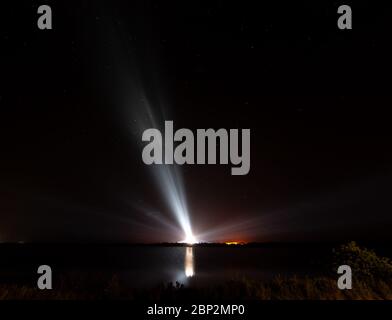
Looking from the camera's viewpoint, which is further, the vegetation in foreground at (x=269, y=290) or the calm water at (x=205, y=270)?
the calm water at (x=205, y=270)

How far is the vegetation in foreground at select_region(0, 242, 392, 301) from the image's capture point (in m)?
13.2

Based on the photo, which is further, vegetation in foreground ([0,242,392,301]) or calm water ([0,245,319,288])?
calm water ([0,245,319,288])

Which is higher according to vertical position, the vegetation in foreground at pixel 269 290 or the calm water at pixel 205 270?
the calm water at pixel 205 270

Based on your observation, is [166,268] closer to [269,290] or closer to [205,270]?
[205,270]

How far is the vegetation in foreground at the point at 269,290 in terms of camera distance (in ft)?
43.4

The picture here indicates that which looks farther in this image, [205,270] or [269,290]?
[205,270]

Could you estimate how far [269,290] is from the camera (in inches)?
555

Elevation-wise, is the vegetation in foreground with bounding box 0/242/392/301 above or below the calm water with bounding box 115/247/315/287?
below

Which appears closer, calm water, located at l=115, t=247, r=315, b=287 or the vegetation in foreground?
the vegetation in foreground

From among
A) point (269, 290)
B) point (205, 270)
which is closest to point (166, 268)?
point (205, 270)
